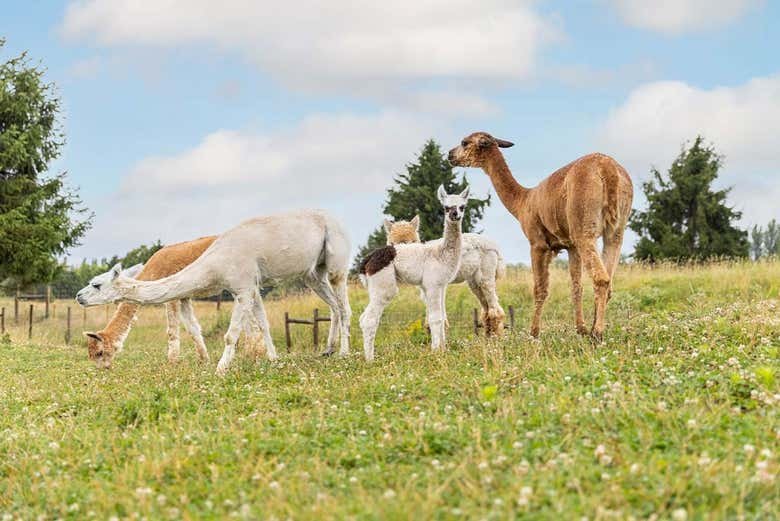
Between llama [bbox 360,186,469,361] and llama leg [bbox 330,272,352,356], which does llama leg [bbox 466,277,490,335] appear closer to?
llama [bbox 360,186,469,361]

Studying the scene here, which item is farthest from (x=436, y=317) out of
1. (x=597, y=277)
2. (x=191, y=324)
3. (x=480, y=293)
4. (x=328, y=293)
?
(x=191, y=324)

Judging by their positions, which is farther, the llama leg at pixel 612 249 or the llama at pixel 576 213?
the llama leg at pixel 612 249

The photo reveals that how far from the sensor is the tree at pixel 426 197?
4184cm

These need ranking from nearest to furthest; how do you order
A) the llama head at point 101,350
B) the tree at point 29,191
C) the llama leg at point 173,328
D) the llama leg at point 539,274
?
the llama leg at point 539,274
the llama head at point 101,350
the llama leg at point 173,328
the tree at point 29,191

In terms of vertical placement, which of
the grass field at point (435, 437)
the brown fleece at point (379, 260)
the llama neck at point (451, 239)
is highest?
the llama neck at point (451, 239)

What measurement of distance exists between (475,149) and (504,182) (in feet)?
2.33

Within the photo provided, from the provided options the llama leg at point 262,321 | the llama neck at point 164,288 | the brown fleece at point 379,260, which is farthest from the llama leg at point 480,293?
the llama neck at point 164,288

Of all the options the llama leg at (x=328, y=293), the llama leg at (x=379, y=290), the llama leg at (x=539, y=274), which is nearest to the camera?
the llama leg at (x=379, y=290)

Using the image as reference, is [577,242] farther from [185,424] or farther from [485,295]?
[185,424]

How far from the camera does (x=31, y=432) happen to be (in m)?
8.19

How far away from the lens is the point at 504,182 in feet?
42.4

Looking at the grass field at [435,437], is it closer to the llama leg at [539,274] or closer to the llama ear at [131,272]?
the llama leg at [539,274]

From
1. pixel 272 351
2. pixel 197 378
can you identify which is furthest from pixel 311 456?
pixel 272 351

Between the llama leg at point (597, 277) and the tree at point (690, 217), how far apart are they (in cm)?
3359
